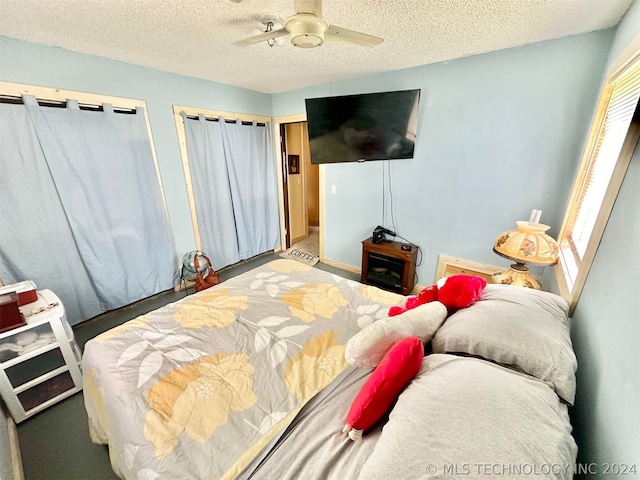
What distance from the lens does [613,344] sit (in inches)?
30.1

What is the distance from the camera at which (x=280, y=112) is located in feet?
12.4

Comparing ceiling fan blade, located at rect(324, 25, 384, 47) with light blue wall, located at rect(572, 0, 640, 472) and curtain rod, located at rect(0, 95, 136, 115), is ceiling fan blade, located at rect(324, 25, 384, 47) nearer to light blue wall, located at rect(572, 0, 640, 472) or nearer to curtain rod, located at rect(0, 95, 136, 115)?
light blue wall, located at rect(572, 0, 640, 472)

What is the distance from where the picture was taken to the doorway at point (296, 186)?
14.0ft

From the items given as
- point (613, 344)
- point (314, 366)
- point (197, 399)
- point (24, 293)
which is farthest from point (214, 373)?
point (24, 293)

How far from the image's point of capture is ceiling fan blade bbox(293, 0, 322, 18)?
1138mm

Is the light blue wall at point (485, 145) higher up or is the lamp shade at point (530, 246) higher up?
the light blue wall at point (485, 145)

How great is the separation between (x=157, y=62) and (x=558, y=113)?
3.58 meters

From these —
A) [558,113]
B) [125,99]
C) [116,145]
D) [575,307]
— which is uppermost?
A: [125,99]

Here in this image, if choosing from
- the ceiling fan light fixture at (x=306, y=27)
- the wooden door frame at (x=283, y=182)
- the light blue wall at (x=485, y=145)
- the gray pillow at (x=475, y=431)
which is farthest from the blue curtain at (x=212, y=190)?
the gray pillow at (x=475, y=431)

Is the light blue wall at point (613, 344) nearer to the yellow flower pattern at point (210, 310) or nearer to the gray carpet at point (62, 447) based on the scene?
the yellow flower pattern at point (210, 310)

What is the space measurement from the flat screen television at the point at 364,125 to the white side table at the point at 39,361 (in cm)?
282

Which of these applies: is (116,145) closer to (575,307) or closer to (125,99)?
(125,99)

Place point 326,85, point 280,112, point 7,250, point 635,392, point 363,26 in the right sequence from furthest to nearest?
point 280,112
point 326,85
point 7,250
point 363,26
point 635,392

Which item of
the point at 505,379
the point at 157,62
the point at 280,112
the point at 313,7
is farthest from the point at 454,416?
the point at 280,112
